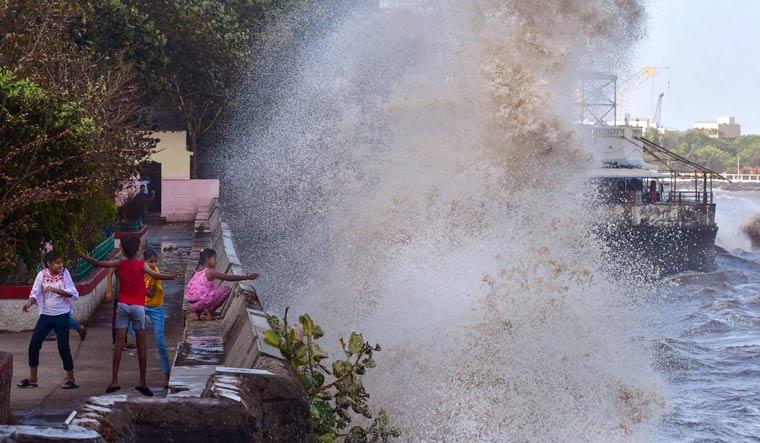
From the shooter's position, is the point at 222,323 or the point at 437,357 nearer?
the point at 222,323

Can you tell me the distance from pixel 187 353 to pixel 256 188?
77.3 feet

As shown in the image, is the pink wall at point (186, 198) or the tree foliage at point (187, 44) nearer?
the tree foliage at point (187, 44)

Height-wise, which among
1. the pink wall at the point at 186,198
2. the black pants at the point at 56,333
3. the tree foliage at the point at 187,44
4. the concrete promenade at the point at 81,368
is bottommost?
the concrete promenade at the point at 81,368

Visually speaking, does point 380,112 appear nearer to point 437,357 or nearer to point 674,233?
point 437,357

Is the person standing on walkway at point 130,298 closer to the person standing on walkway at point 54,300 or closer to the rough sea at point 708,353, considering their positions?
the person standing on walkway at point 54,300

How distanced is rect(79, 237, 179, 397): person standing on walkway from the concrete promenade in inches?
10.9

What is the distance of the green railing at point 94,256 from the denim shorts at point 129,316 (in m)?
4.98

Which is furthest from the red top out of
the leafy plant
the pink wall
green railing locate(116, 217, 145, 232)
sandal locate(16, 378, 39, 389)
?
the pink wall

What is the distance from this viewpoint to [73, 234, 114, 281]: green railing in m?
13.8

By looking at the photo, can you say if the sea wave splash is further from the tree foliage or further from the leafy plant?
the tree foliage

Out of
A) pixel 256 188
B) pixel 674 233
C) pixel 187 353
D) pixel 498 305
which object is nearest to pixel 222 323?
pixel 187 353

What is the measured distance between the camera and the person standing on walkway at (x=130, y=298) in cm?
867

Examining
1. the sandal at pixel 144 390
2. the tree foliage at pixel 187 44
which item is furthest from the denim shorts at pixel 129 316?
the tree foliage at pixel 187 44

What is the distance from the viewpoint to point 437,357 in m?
13.0
